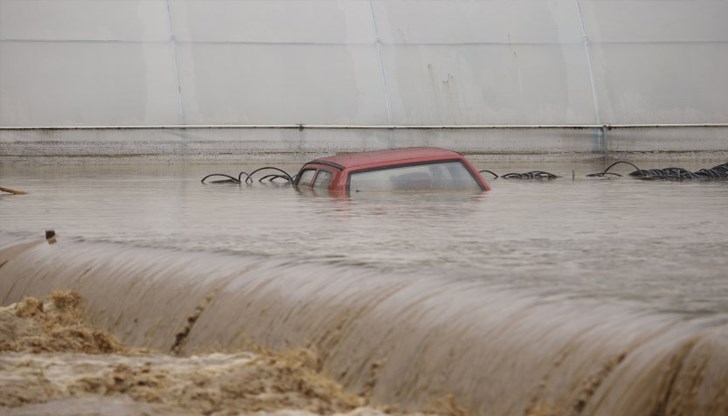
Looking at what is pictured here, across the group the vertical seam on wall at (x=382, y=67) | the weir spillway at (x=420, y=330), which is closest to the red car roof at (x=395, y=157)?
the weir spillway at (x=420, y=330)

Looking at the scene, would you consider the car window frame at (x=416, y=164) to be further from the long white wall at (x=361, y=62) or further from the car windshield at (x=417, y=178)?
the long white wall at (x=361, y=62)

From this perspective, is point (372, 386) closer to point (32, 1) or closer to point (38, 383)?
point (38, 383)

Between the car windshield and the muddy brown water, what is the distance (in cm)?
323

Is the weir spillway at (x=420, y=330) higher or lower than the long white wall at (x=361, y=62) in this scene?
lower

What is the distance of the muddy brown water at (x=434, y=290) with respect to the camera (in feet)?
16.0

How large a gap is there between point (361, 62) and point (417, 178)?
967cm

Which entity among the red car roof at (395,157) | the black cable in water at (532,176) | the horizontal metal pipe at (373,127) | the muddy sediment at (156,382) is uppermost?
the horizontal metal pipe at (373,127)

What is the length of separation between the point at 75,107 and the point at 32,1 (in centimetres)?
221

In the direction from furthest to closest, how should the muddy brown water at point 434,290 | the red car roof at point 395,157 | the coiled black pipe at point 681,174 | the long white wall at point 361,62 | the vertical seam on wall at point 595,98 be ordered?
the vertical seam on wall at point 595,98 < the long white wall at point 361,62 < the coiled black pipe at point 681,174 < the red car roof at point 395,157 < the muddy brown water at point 434,290

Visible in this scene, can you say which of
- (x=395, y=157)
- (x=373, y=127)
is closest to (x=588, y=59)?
(x=373, y=127)

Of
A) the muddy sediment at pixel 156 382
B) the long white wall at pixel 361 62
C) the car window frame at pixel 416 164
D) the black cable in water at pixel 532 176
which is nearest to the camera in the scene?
the muddy sediment at pixel 156 382

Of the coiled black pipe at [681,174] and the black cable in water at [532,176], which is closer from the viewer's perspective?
the coiled black pipe at [681,174]

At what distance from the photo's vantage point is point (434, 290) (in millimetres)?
6242

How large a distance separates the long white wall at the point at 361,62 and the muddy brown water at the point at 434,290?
11.8m
